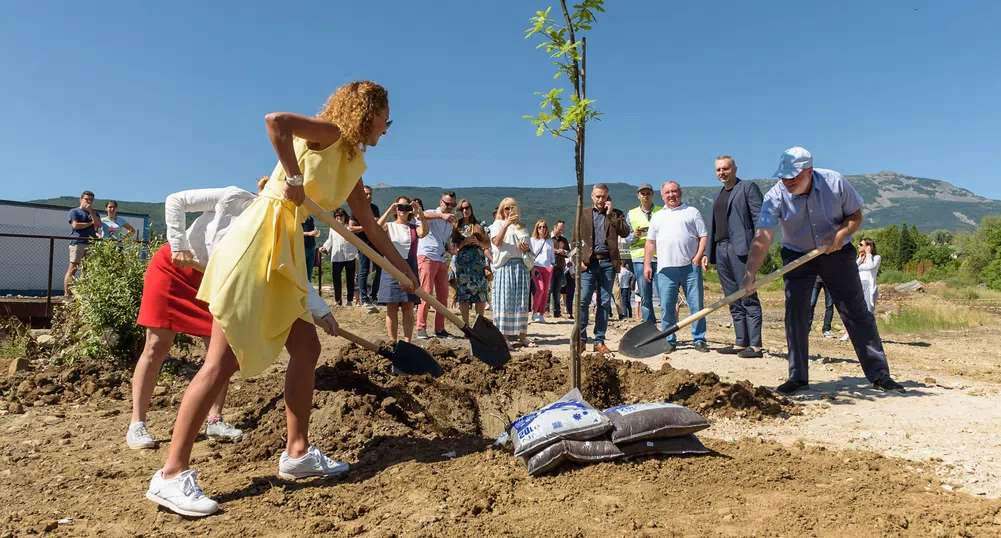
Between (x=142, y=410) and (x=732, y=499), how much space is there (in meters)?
3.19

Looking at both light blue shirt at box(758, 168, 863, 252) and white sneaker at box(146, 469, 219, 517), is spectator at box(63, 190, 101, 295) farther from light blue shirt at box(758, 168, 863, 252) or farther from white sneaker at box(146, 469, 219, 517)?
light blue shirt at box(758, 168, 863, 252)

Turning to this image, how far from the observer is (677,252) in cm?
683

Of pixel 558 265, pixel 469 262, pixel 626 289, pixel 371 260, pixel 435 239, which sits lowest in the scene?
pixel 626 289

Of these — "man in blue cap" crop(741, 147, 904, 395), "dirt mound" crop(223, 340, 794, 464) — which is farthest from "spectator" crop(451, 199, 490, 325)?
"man in blue cap" crop(741, 147, 904, 395)

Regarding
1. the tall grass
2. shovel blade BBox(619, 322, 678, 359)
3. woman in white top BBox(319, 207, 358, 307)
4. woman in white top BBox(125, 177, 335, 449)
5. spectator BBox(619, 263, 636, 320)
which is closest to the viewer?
woman in white top BBox(125, 177, 335, 449)

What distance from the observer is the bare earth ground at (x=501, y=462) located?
8.36 feet

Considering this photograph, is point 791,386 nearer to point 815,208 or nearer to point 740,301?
point 815,208

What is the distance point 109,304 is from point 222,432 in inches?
95.7

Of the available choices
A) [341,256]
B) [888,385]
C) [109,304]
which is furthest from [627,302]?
[109,304]

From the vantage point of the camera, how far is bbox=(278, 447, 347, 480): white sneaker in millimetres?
3109

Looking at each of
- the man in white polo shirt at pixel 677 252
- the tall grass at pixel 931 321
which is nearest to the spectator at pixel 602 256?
the man in white polo shirt at pixel 677 252

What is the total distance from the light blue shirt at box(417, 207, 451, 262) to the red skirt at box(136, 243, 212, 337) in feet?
12.8

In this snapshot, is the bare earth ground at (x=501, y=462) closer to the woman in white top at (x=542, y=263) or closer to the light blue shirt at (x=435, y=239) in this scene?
the light blue shirt at (x=435, y=239)

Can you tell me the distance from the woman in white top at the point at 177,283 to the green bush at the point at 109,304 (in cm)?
219
